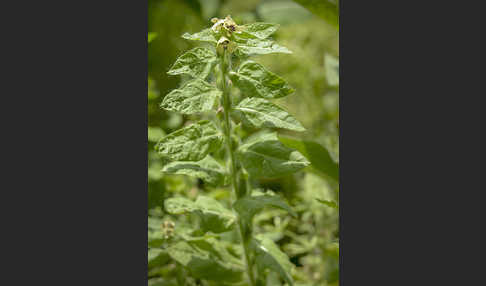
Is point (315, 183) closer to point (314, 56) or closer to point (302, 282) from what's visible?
point (302, 282)

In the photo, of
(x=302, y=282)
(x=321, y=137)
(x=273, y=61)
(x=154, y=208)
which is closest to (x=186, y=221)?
(x=154, y=208)

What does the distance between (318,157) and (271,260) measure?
0.16 m

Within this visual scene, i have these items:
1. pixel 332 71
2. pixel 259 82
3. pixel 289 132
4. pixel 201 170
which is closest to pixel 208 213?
pixel 201 170

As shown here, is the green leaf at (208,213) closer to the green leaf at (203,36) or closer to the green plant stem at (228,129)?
the green plant stem at (228,129)

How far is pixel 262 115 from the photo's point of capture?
467 mm

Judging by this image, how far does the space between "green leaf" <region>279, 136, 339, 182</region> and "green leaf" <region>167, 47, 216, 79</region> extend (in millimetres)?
182

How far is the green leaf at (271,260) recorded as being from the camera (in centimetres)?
51

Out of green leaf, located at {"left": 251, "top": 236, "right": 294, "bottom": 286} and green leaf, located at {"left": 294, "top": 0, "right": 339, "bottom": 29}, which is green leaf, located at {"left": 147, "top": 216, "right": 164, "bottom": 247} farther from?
green leaf, located at {"left": 294, "top": 0, "right": 339, "bottom": 29}

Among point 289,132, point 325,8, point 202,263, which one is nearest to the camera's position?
point 202,263

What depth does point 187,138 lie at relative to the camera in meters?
0.46

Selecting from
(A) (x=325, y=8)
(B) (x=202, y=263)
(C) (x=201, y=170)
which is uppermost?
(A) (x=325, y=8)

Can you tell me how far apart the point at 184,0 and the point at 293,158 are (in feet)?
2.02

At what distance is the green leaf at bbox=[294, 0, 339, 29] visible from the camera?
68 cm

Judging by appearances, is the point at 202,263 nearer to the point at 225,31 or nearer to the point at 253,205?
the point at 253,205
